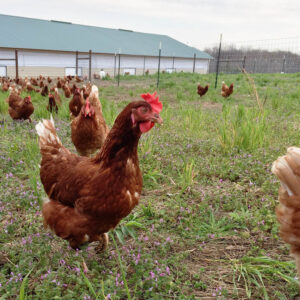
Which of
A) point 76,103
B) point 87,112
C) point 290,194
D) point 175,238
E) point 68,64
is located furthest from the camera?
point 68,64

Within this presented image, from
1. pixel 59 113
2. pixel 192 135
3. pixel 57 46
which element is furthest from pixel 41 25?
pixel 192 135

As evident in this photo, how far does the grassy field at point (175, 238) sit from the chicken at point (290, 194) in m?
0.50

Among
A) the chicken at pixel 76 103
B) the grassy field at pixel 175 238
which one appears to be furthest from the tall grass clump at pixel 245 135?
the chicken at pixel 76 103

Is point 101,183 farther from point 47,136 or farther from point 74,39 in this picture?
point 74,39

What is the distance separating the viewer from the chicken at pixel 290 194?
150 cm

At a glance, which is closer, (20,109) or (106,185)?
(106,185)

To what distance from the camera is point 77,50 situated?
28109mm

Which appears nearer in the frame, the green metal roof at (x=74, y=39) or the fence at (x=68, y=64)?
the fence at (x=68, y=64)

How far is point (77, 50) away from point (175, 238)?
95.5ft

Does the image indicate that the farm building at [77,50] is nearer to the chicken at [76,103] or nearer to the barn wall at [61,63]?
the barn wall at [61,63]

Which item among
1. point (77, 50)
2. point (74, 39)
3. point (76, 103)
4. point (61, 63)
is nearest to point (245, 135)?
point (76, 103)

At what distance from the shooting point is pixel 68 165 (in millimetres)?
2342

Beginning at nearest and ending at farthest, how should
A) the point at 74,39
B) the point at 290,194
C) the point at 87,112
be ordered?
1. the point at 290,194
2. the point at 87,112
3. the point at 74,39

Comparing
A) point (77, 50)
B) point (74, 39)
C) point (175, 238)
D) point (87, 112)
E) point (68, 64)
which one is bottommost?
point (175, 238)
